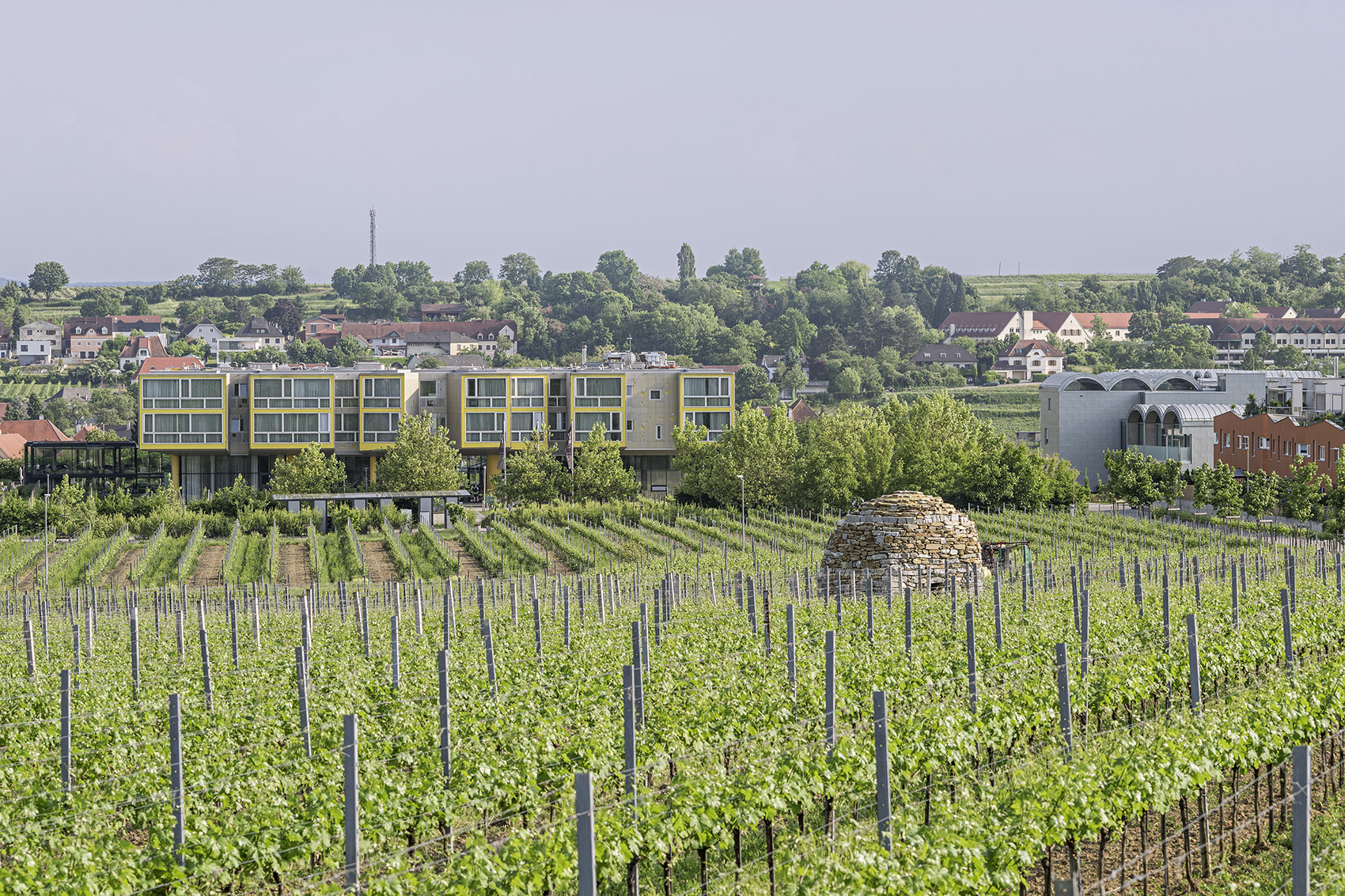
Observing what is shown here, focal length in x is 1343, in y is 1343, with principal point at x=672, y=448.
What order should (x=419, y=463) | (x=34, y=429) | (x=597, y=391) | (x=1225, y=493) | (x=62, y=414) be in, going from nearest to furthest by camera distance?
(x=1225, y=493) < (x=419, y=463) < (x=597, y=391) < (x=34, y=429) < (x=62, y=414)

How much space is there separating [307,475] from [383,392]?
11.7 metres

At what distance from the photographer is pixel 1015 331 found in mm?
179375

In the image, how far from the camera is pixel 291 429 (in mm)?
81125

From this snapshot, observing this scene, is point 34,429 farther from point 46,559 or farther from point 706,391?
point 46,559

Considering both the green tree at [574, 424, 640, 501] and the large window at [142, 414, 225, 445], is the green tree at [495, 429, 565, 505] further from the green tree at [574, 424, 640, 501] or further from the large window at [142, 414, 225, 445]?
the large window at [142, 414, 225, 445]

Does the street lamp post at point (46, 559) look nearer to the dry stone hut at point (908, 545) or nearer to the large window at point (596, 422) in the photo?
the dry stone hut at point (908, 545)

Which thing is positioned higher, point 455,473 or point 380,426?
point 380,426

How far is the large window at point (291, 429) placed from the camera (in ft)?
265

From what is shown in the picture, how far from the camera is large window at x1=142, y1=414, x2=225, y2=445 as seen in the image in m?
79.9

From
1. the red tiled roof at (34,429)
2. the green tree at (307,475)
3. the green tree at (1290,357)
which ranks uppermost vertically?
the green tree at (1290,357)

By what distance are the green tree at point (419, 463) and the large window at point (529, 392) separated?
864 centimetres

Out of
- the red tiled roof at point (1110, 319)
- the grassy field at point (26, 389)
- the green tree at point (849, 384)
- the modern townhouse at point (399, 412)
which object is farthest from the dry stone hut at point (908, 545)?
the red tiled roof at point (1110, 319)

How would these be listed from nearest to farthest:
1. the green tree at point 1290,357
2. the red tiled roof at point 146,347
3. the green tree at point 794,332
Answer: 1. the green tree at point 1290,357
2. the red tiled roof at point 146,347
3. the green tree at point 794,332

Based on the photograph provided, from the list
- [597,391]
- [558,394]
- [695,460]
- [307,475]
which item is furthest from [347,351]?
[695,460]
